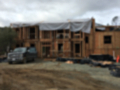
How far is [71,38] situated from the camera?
2036 cm

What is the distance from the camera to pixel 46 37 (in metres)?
21.2

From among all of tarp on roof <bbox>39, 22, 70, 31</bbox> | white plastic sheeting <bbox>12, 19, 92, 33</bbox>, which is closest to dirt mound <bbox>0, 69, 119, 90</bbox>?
white plastic sheeting <bbox>12, 19, 92, 33</bbox>

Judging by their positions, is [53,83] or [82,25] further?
[82,25]

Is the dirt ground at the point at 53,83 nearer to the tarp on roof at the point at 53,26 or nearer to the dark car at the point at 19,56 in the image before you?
the dark car at the point at 19,56

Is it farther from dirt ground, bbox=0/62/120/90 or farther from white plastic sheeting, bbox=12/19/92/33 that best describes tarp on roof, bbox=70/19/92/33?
dirt ground, bbox=0/62/120/90

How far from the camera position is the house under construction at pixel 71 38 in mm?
19438

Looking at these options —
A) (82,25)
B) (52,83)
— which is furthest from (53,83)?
(82,25)

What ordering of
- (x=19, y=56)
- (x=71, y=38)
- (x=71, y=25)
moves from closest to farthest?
(x=19, y=56), (x=71, y=25), (x=71, y=38)

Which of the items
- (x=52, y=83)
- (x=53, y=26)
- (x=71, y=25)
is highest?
(x=71, y=25)

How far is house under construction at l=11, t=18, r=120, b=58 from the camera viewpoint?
19.4 meters

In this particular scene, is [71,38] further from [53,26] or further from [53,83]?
[53,83]

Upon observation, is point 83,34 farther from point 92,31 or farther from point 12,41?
point 12,41

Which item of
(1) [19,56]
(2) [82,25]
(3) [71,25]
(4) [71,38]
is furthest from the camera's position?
(4) [71,38]

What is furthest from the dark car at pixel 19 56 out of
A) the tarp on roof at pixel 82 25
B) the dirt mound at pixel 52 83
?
the tarp on roof at pixel 82 25
